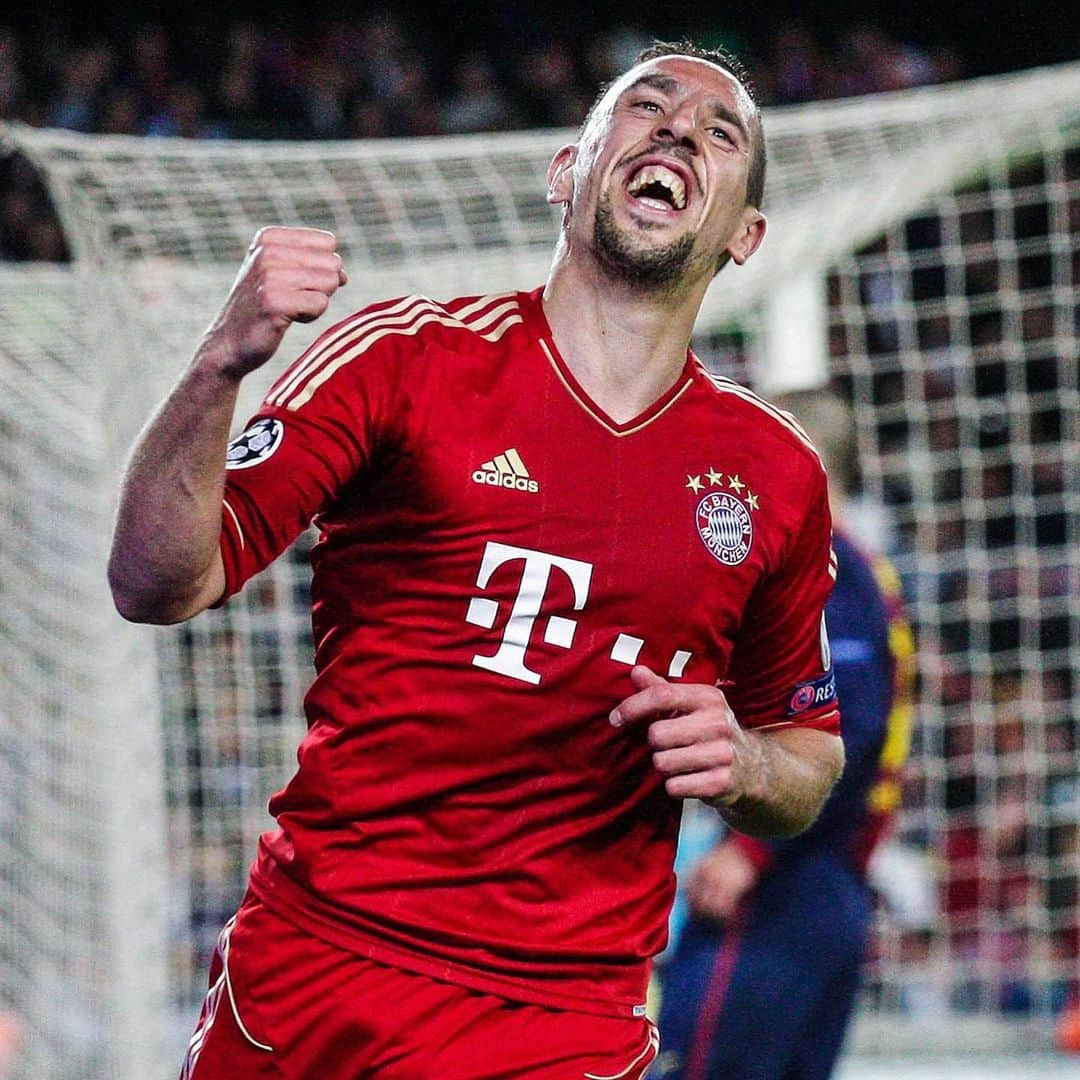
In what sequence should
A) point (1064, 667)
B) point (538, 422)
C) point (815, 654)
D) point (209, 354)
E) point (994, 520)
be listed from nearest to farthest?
point (209, 354), point (538, 422), point (815, 654), point (1064, 667), point (994, 520)

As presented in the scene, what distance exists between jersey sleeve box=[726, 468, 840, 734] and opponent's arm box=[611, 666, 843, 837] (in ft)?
0.13

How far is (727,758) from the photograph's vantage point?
1972mm

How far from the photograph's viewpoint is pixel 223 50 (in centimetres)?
1055

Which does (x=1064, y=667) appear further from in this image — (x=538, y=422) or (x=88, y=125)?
(x=88, y=125)

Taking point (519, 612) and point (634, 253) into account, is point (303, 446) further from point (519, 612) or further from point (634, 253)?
point (634, 253)

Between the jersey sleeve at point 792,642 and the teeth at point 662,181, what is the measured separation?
0.40 m

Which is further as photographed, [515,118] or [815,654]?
[515,118]

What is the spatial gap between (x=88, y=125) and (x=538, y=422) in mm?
8164

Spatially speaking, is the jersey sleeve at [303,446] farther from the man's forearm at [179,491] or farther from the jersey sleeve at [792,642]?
the jersey sleeve at [792,642]

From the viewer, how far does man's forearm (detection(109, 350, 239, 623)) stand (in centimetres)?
179

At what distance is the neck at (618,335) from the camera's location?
89.7 inches

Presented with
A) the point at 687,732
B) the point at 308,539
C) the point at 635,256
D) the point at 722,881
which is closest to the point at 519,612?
the point at 687,732

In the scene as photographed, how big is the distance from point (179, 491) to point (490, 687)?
1.64ft

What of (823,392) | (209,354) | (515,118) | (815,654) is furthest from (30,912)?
(515,118)
